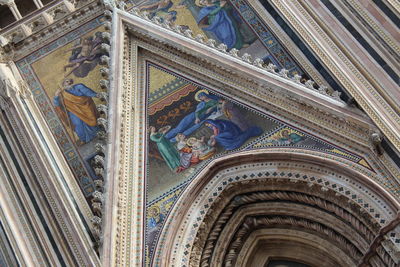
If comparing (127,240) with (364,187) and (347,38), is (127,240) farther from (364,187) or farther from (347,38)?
(347,38)

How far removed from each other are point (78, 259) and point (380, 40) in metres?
6.19

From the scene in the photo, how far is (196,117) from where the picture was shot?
15.9 meters

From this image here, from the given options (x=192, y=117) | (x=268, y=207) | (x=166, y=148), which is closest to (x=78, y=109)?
(x=166, y=148)

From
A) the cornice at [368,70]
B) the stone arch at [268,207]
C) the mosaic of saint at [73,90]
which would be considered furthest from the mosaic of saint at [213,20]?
the stone arch at [268,207]

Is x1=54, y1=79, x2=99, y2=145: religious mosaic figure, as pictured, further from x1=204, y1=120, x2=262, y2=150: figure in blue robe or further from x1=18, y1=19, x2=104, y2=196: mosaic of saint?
x1=204, y1=120, x2=262, y2=150: figure in blue robe

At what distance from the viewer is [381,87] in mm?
14383

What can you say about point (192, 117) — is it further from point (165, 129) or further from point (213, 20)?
point (213, 20)

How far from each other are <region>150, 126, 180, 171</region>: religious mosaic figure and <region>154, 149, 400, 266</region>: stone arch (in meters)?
0.62

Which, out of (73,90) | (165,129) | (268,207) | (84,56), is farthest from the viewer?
(84,56)

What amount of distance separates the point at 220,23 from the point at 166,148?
2.69 meters

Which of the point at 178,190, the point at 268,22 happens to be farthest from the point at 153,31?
the point at 178,190

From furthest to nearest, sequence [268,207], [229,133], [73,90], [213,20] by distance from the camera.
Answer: [73,90]
[213,20]
[229,133]
[268,207]

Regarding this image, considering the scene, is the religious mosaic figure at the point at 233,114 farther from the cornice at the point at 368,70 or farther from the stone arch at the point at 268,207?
the cornice at the point at 368,70

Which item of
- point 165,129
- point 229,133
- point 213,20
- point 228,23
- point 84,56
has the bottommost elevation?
point 229,133
